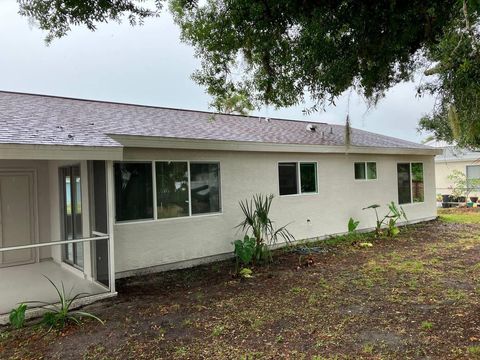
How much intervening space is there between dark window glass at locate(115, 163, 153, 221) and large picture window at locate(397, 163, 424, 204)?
30.7 feet

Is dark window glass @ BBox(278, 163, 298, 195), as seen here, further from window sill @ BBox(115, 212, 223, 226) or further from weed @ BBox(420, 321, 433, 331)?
weed @ BBox(420, 321, 433, 331)

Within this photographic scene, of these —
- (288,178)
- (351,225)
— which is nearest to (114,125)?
(288,178)

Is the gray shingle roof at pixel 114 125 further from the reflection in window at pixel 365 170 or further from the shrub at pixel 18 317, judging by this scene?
the shrub at pixel 18 317

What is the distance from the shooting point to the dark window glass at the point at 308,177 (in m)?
10.2

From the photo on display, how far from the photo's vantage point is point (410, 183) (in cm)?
1326

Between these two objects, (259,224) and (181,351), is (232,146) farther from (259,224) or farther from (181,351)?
(181,351)

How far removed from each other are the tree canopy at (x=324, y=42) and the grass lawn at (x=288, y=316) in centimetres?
250

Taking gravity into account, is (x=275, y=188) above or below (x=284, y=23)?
below

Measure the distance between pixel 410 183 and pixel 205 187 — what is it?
873 cm

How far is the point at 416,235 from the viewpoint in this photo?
11.1m

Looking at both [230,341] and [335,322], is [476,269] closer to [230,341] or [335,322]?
[335,322]

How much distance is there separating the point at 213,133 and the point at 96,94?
22.5m

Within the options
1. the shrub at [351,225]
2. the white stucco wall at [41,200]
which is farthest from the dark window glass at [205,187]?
the shrub at [351,225]

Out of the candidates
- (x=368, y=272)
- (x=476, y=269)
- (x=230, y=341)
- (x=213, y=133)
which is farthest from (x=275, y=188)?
(x=230, y=341)
